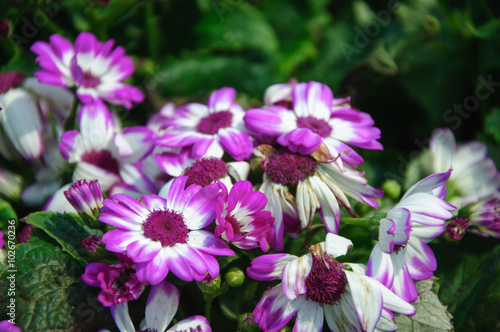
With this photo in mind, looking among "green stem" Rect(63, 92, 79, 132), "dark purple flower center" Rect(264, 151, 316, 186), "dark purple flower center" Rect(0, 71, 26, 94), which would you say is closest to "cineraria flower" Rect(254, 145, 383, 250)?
"dark purple flower center" Rect(264, 151, 316, 186)

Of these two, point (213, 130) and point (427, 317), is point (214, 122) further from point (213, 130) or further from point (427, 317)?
point (427, 317)

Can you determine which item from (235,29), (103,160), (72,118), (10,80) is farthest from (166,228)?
(235,29)

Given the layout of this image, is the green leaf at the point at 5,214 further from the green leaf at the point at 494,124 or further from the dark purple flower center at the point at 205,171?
the green leaf at the point at 494,124

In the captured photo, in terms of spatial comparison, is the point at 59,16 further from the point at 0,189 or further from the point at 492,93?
the point at 492,93

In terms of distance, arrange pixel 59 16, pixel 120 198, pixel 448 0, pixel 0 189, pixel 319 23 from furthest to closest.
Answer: pixel 319 23 < pixel 448 0 < pixel 59 16 < pixel 0 189 < pixel 120 198

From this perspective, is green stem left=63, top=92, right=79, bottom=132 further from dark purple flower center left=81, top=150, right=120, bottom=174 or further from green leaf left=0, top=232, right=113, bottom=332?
green leaf left=0, top=232, right=113, bottom=332

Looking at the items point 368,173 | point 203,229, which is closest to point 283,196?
point 203,229
